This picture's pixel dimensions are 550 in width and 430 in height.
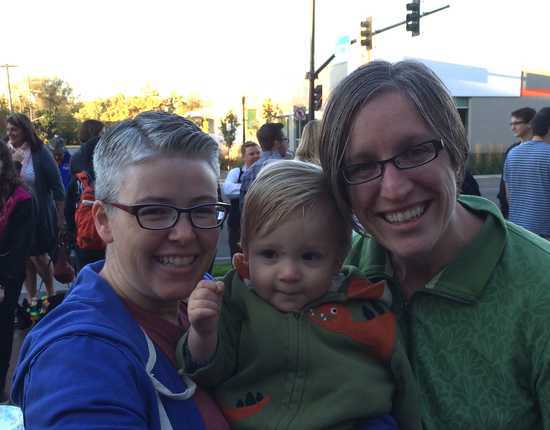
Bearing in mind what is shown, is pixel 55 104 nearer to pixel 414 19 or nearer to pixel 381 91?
pixel 414 19

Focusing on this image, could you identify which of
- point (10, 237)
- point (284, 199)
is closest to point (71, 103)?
point (10, 237)

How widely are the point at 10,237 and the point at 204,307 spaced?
3.60 m

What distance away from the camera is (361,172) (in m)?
1.69

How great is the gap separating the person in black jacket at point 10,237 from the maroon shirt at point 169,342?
3347 mm

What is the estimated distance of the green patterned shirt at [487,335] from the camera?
1546 millimetres

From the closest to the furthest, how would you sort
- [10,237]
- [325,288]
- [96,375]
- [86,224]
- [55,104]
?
[96,375]
[325,288]
[10,237]
[86,224]
[55,104]

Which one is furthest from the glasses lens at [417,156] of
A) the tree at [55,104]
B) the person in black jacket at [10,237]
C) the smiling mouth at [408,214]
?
the tree at [55,104]

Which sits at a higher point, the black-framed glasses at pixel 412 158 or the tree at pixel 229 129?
the black-framed glasses at pixel 412 158

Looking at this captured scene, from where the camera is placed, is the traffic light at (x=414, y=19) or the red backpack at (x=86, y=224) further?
the traffic light at (x=414, y=19)

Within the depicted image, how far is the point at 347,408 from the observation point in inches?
65.3

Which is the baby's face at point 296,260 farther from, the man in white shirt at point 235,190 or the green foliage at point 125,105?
the green foliage at point 125,105

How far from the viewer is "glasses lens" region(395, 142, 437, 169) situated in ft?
5.33

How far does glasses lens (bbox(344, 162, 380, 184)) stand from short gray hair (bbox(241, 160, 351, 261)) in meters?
0.18

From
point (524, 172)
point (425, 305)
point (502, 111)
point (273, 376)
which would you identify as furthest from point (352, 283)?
point (502, 111)
